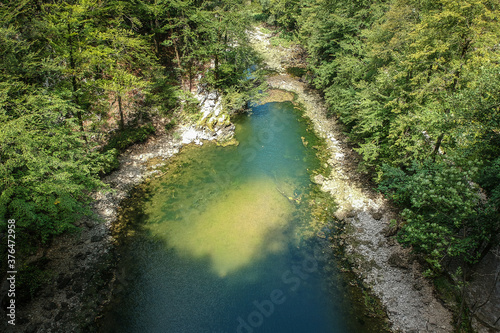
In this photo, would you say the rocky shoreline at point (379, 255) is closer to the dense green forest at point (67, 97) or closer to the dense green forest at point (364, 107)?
the dense green forest at point (364, 107)

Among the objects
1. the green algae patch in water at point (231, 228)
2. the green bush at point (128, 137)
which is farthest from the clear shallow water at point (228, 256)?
the green bush at point (128, 137)

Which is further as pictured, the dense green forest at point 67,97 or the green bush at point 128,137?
the green bush at point 128,137

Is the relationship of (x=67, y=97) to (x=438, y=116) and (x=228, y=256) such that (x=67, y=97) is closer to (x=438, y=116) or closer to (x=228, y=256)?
(x=228, y=256)

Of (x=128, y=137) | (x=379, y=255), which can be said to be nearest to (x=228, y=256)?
(x=379, y=255)

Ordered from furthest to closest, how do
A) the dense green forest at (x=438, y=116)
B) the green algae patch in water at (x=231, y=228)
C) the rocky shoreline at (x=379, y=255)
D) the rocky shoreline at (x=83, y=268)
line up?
1. the green algae patch in water at (x=231, y=228)
2. the rocky shoreline at (x=379, y=255)
3. the rocky shoreline at (x=83, y=268)
4. the dense green forest at (x=438, y=116)

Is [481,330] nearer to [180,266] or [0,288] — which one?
[180,266]

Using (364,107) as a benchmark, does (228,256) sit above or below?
below
